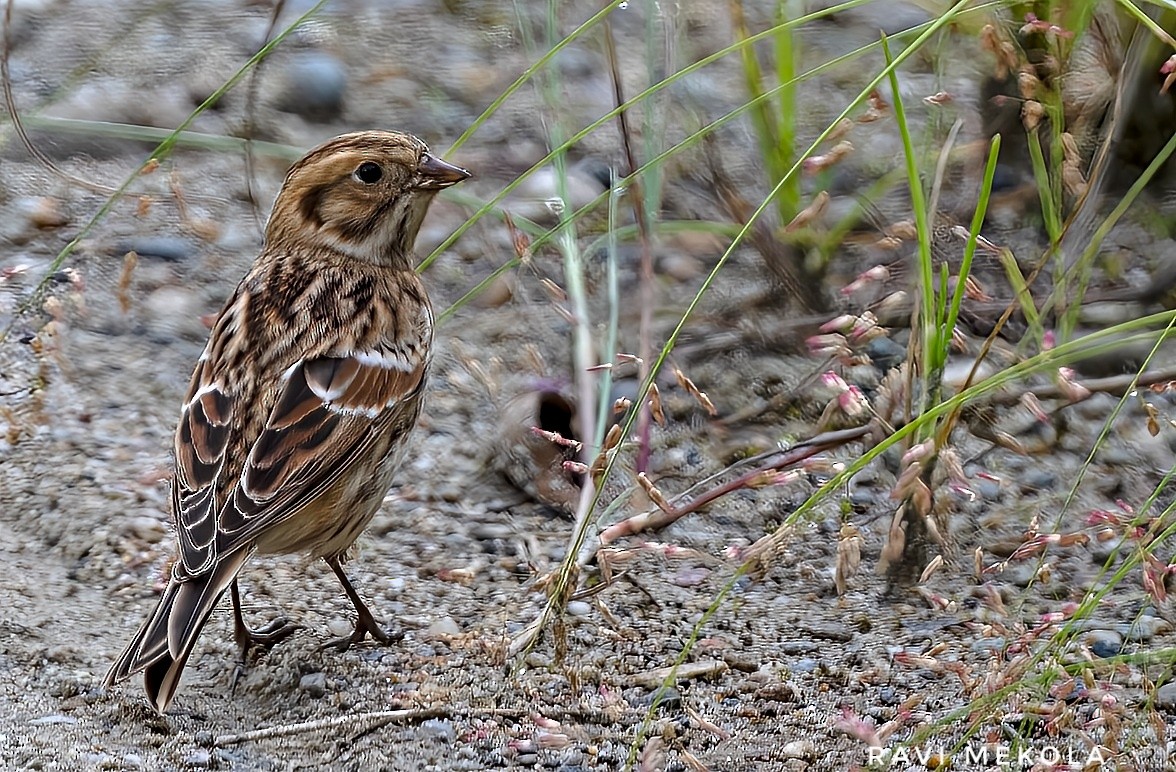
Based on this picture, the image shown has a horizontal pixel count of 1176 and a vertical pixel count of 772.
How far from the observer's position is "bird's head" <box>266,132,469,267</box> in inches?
168

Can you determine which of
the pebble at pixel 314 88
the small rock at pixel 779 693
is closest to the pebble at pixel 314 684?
the small rock at pixel 779 693

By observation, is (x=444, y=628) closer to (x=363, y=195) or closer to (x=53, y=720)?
(x=53, y=720)

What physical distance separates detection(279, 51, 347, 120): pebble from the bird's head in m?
2.01

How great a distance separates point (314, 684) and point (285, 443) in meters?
0.56

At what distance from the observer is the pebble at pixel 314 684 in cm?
372

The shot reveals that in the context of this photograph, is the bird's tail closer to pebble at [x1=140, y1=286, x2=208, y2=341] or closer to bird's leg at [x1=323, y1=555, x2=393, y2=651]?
bird's leg at [x1=323, y1=555, x2=393, y2=651]

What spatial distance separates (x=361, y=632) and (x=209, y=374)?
73 centimetres

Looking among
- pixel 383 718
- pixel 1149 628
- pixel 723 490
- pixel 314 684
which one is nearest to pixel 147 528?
pixel 314 684

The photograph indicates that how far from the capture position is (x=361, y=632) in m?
3.92

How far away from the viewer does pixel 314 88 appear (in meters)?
6.47

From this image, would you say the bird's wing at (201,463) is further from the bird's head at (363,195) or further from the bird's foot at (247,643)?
the bird's head at (363,195)

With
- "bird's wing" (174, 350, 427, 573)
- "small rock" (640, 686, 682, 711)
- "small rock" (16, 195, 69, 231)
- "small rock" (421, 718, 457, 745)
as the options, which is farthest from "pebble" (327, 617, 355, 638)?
"small rock" (16, 195, 69, 231)

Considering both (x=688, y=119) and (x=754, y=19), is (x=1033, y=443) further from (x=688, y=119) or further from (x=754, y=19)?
(x=754, y=19)

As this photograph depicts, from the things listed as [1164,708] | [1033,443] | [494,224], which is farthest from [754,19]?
[1164,708]
